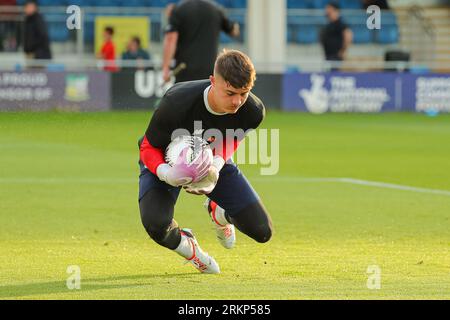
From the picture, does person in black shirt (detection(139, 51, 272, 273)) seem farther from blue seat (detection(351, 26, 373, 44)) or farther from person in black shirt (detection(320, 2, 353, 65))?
blue seat (detection(351, 26, 373, 44))

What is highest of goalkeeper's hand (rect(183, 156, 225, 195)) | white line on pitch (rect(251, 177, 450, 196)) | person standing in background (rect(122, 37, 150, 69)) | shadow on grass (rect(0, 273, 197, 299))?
goalkeeper's hand (rect(183, 156, 225, 195))

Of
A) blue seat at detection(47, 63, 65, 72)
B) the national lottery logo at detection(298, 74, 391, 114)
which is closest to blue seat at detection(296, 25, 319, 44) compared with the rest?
the national lottery logo at detection(298, 74, 391, 114)

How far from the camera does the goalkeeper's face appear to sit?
8.02m

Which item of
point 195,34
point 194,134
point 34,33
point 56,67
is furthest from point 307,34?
point 194,134

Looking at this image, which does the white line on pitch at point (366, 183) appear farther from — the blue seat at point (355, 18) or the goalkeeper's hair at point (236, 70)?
the blue seat at point (355, 18)

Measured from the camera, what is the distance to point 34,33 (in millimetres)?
28266

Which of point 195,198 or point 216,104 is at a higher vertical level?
point 216,104

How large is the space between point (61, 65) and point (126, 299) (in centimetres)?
2157

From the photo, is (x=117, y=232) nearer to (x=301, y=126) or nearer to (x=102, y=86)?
(x=301, y=126)

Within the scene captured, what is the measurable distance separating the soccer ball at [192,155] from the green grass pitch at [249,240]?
773 millimetres

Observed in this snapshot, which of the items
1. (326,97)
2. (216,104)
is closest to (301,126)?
(326,97)

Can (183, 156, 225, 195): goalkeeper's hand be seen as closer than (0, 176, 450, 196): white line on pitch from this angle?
Yes

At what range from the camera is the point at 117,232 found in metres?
10.8

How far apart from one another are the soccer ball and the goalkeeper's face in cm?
30
